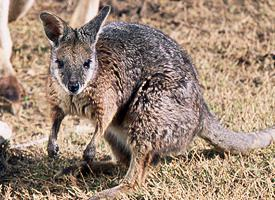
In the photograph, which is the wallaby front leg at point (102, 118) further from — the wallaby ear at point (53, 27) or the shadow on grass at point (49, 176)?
the wallaby ear at point (53, 27)

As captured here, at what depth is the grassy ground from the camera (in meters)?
5.31

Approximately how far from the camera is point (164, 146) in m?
5.38

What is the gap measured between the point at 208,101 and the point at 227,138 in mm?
1759

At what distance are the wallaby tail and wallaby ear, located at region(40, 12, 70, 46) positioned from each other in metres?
1.21

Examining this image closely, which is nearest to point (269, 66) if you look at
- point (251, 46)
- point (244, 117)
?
point (251, 46)

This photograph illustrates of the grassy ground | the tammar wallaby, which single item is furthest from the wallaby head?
the grassy ground

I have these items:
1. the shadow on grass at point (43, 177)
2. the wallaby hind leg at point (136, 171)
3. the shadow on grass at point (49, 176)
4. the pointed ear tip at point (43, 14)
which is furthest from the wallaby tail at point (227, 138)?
the pointed ear tip at point (43, 14)

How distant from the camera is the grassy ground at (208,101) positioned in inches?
209

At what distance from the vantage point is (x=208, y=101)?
7.45 meters

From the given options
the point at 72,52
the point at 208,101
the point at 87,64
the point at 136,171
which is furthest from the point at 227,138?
the point at 208,101

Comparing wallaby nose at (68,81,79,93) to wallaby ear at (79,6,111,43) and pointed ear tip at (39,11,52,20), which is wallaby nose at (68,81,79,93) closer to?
wallaby ear at (79,6,111,43)

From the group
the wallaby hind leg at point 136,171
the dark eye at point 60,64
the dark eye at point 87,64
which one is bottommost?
the wallaby hind leg at point 136,171

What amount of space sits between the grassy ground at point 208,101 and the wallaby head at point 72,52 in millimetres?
823

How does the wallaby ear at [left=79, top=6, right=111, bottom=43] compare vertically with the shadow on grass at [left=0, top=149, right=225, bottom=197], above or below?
above
